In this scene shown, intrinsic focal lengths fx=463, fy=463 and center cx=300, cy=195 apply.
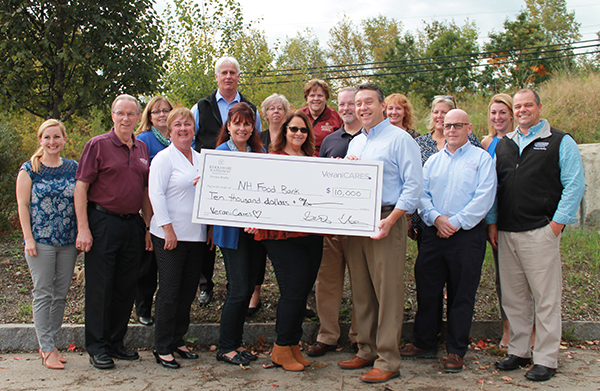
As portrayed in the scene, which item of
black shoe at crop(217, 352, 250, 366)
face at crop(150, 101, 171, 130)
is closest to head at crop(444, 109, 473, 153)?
black shoe at crop(217, 352, 250, 366)

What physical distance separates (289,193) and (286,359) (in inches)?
57.7

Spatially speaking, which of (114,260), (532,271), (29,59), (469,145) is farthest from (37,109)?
(532,271)

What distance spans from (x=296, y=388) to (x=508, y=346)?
2042mm

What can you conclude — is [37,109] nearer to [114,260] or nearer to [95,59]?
[95,59]

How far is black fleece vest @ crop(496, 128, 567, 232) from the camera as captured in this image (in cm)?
404

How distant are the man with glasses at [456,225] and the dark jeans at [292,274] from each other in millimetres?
1108

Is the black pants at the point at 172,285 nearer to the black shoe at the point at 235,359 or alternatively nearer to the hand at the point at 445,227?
the black shoe at the point at 235,359

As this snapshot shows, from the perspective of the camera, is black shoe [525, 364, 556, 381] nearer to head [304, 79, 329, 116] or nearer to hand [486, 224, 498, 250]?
hand [486, 224, 498, 250]

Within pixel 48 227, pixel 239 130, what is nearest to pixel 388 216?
pixel 239 130

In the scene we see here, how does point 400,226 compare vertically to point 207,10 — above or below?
below

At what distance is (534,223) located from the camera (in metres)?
4.05

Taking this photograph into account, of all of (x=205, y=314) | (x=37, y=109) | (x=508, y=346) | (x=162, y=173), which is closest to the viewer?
(x=162, y=173)

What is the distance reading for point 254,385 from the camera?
3.77 metres

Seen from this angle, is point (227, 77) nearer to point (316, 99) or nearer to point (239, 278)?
point (316, 99)
